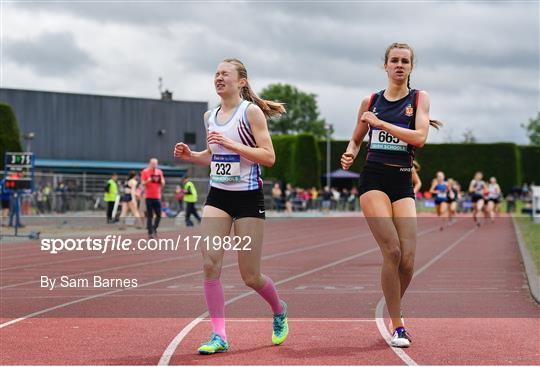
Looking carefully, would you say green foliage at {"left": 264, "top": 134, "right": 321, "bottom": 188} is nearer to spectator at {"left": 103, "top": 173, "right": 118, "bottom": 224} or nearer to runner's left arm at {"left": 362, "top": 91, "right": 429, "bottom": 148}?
spectator at {"left": 103, "top": 173, "right": 118, "bottom": 224}

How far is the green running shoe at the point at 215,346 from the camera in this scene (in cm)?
688

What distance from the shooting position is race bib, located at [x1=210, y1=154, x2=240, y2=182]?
7043 mm

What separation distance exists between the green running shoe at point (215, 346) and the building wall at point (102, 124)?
58002mm

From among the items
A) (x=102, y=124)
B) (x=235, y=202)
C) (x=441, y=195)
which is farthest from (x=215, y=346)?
(x=102, y=124)

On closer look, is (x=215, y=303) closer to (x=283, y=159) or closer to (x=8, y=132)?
(x=8, y=132)

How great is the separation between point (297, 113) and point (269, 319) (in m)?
107

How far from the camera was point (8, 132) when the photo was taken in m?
48.0

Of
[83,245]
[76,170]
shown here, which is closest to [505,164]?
[76,170]

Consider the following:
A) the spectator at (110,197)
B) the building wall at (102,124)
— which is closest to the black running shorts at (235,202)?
the spectator at (110,197)

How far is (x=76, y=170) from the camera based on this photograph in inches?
2366

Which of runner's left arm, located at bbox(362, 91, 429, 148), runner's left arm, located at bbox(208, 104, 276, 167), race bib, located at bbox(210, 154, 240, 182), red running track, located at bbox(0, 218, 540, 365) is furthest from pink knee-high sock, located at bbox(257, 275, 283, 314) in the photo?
runner's left arm, located at bbox(362, 91, 429, 148)

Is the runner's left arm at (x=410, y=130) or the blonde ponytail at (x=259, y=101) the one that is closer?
the runner's left arm at (x=410, y=130)

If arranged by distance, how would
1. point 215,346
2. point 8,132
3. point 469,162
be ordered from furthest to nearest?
point 469,162
point 8,132
point 215,346

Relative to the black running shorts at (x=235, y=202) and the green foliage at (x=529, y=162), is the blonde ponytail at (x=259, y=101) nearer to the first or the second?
the black running shorts at (x=235, y=202)
